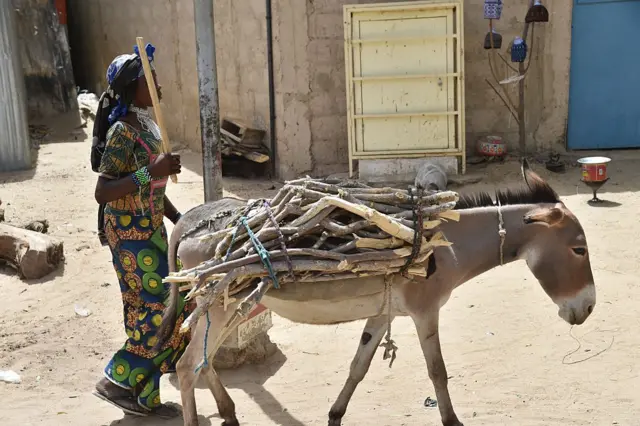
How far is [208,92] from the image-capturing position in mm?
5445

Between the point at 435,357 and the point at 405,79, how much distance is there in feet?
19.7

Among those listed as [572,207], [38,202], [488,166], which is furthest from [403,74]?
[38,202]

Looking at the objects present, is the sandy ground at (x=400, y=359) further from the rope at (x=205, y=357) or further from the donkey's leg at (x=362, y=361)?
the rope at (x=205, y=357)

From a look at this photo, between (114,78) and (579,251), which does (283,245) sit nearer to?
(114,78)

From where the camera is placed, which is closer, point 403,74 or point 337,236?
point 337,236

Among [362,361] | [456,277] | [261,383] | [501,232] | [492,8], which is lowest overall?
[261,383]

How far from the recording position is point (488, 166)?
9781mm

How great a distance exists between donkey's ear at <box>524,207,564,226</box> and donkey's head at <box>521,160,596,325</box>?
0.04 feet

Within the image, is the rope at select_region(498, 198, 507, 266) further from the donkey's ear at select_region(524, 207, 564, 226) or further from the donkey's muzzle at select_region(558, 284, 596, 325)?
the donkey's muzzle at select_region(558, 284, 596, 325)

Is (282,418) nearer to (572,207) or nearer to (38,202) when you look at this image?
(572,207)

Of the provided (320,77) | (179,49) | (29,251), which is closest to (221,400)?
(29,251)

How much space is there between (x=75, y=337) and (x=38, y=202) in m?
3.83

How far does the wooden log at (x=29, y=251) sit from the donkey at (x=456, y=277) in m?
3.09

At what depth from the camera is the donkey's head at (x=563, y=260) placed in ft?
12.6
